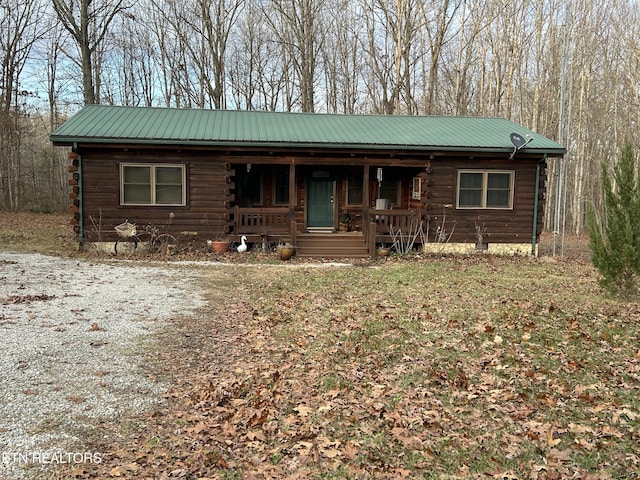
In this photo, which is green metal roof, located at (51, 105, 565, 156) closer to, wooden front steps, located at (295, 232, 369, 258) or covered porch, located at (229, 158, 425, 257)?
covered porch, located at (229, 158, 425, 257)

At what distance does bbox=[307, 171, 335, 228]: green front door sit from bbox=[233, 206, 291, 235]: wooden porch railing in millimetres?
2058

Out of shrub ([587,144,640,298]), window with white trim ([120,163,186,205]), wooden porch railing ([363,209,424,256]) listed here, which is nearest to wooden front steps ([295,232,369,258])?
wooden porch railing ([363,209,424,256])

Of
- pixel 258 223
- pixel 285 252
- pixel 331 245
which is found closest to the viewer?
pixel 285 252

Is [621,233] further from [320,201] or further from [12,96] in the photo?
[12,96]

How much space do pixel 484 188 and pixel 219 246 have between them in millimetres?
8291

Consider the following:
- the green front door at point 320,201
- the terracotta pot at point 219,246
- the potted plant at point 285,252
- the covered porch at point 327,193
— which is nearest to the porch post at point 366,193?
the covered porch at point 327,193

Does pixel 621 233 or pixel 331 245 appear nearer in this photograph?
pixel 621 233

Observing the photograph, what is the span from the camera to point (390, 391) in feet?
15.3

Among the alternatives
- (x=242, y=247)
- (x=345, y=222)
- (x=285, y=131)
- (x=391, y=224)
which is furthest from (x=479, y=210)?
(x=242, y=247)

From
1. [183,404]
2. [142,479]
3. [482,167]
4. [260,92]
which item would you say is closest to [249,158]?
[482,167]

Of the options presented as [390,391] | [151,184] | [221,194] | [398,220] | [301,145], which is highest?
[301,145]

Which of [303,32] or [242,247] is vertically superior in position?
[303,32]

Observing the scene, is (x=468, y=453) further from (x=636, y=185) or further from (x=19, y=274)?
(x=19, y=274)

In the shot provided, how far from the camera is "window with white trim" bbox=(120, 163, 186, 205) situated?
548 inches
